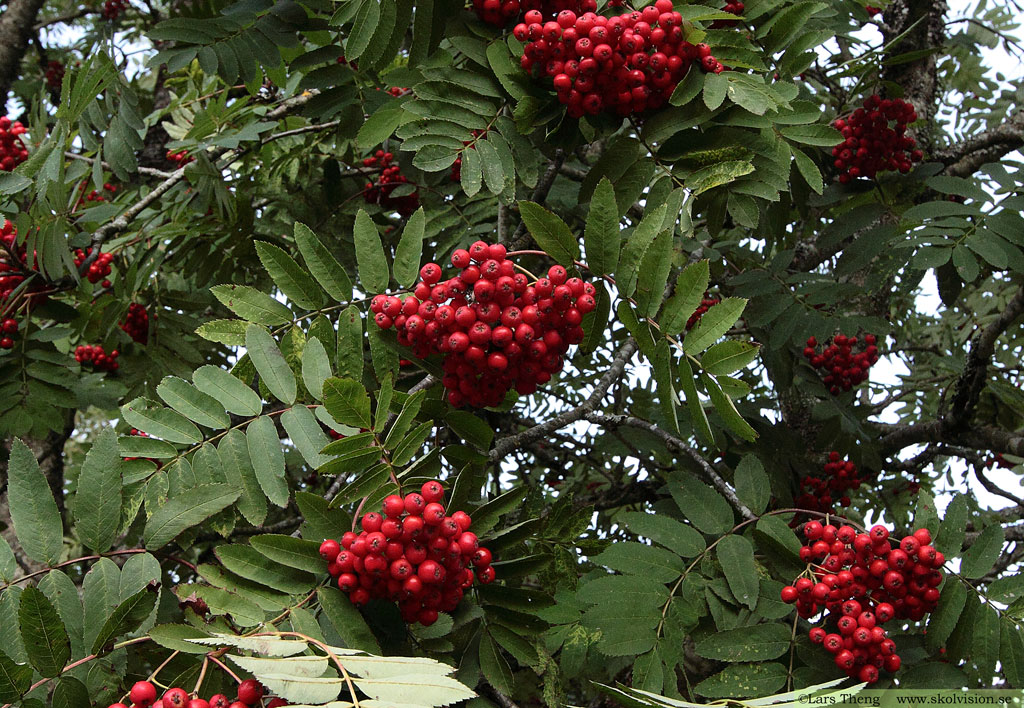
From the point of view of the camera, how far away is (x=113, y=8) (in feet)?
24.7

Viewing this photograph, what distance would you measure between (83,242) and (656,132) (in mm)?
2391

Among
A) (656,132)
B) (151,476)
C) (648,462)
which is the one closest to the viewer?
(151,476)

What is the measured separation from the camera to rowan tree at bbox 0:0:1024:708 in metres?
1.90

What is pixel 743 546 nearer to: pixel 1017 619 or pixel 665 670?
pixel 665 670

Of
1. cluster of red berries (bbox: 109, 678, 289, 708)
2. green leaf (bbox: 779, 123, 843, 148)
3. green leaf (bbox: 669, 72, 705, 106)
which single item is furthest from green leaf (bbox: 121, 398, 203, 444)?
green leaf (bbox: 779, 123, 843, 148)

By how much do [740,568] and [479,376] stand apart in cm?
100

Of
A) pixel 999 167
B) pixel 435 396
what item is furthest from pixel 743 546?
pixel 999 167

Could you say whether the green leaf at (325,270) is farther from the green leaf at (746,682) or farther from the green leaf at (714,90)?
the green leaf at (746,682)

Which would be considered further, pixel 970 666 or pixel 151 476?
pixel 970 666

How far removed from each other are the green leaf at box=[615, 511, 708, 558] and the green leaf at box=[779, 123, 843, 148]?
1341 mm

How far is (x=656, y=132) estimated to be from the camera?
101 inches

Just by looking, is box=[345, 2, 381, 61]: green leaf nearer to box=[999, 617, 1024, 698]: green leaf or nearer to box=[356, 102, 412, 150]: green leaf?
box=[356, 102, 412, 150]: green leaf

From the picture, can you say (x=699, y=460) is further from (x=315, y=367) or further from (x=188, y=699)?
(x=188, y=699)

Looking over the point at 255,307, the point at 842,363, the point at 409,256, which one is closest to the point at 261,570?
the point at 255,307
